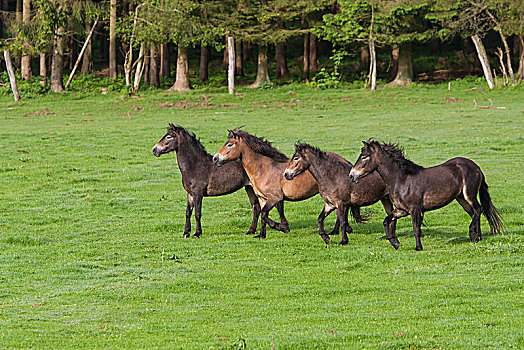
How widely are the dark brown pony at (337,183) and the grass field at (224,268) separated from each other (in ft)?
2.57

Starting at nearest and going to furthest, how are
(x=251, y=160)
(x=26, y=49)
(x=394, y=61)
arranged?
(x=251, y=160) → (x=26, y=49) → (x=394, y=61)

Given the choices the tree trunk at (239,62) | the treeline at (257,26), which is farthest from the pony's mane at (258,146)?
the tree trunk at (239,62)

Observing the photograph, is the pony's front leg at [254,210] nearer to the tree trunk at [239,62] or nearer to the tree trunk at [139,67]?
the tree trunk at [139,67]

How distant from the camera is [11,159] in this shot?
2711 centimetres

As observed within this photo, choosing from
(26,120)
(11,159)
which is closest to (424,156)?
(11,159)

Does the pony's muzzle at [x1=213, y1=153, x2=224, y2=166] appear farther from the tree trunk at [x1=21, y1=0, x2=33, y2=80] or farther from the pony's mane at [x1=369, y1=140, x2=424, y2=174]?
the tree trunk at [x1=21, y1=0, x2=33, y2=80]

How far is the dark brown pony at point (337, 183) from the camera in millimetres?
13656

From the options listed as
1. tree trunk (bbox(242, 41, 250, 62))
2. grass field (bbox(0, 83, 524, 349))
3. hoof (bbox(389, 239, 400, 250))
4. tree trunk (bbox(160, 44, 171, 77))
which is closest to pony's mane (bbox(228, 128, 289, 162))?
grass field (bbox(0, 83, 524, 349))

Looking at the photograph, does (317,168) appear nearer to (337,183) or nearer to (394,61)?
(337,183)

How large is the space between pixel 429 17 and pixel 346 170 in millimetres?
36053

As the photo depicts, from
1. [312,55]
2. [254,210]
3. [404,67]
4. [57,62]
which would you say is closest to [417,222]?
[254,210]

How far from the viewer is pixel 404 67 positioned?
4988 cm

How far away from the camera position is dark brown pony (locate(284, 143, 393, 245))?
44.8 feet

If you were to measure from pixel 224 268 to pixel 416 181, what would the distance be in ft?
11.8
